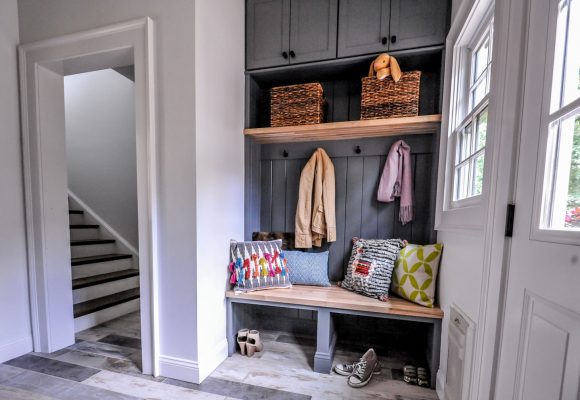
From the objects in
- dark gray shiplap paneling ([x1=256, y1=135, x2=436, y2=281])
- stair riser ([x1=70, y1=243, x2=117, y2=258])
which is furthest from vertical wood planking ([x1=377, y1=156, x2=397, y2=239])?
stair riser ([x1=70, y1=243, x2=117, y2=258])

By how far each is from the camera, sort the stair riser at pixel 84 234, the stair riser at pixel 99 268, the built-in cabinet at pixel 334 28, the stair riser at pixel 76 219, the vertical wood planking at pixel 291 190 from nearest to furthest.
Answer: the built-in cabinet at pixel 334 28, the vertical wood planking at pixel 291 190, the stair riser at pixel 99 268, the stair riser at pixel 84 234, the stair riser at pixel 76 219

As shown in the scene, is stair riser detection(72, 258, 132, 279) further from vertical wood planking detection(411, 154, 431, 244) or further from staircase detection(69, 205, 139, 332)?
vertical wood planking detection(411, 154, 431, 244)

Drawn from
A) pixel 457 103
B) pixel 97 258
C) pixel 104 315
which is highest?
pixel 457 103

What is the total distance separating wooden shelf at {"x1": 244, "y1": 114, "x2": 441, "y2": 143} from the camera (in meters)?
1.51

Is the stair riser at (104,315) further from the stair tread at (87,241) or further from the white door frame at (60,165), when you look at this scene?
the stair tread at (87,241)

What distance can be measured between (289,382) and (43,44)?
102 inches

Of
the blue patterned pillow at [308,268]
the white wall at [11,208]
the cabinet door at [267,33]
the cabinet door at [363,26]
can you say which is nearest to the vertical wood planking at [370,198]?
the blue patterned pillow at [308,268]

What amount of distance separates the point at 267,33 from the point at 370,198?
1414mm

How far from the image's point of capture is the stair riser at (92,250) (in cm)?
248

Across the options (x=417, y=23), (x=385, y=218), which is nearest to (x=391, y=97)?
(x=417, y=23)

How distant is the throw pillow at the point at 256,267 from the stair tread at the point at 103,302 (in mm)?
1352

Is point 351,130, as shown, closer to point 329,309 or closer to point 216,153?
point 216,153

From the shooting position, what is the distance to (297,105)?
1.71 meters

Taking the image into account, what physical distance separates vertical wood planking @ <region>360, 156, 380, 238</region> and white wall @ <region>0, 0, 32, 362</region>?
238 centimetres
